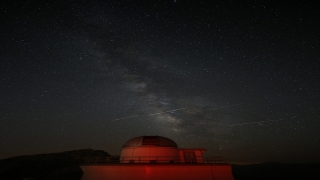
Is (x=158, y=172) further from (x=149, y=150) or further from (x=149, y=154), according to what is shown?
(x=149, y=150)

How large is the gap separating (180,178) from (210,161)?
450 cm

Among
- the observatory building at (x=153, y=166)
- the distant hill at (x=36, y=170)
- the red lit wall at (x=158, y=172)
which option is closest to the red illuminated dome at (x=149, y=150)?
the observatory building at (x=153, y=166)

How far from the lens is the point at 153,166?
18.5 metres

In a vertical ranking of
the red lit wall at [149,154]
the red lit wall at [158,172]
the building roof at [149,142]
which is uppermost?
the building roof at [149,142]

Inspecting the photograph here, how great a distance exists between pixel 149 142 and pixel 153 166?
367 cm

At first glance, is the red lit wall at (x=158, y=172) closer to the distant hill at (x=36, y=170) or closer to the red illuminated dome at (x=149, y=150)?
the red illuminated dome at (x=149, y=150)

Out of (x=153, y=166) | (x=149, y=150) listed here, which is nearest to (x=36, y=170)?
(x=149, y=150)

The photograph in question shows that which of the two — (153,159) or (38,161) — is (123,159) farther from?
(38,161)

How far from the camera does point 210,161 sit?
20984 millimetres

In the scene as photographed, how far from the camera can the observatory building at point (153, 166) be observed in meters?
18.4

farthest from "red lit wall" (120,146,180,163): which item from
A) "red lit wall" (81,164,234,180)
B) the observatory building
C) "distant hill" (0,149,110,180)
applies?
"distant hill" (0,149,110,180)

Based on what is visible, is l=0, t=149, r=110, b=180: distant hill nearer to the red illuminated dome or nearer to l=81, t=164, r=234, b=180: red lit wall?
the red illuminated dome

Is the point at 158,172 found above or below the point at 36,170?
below

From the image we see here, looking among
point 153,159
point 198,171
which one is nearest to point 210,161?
point 198,171
